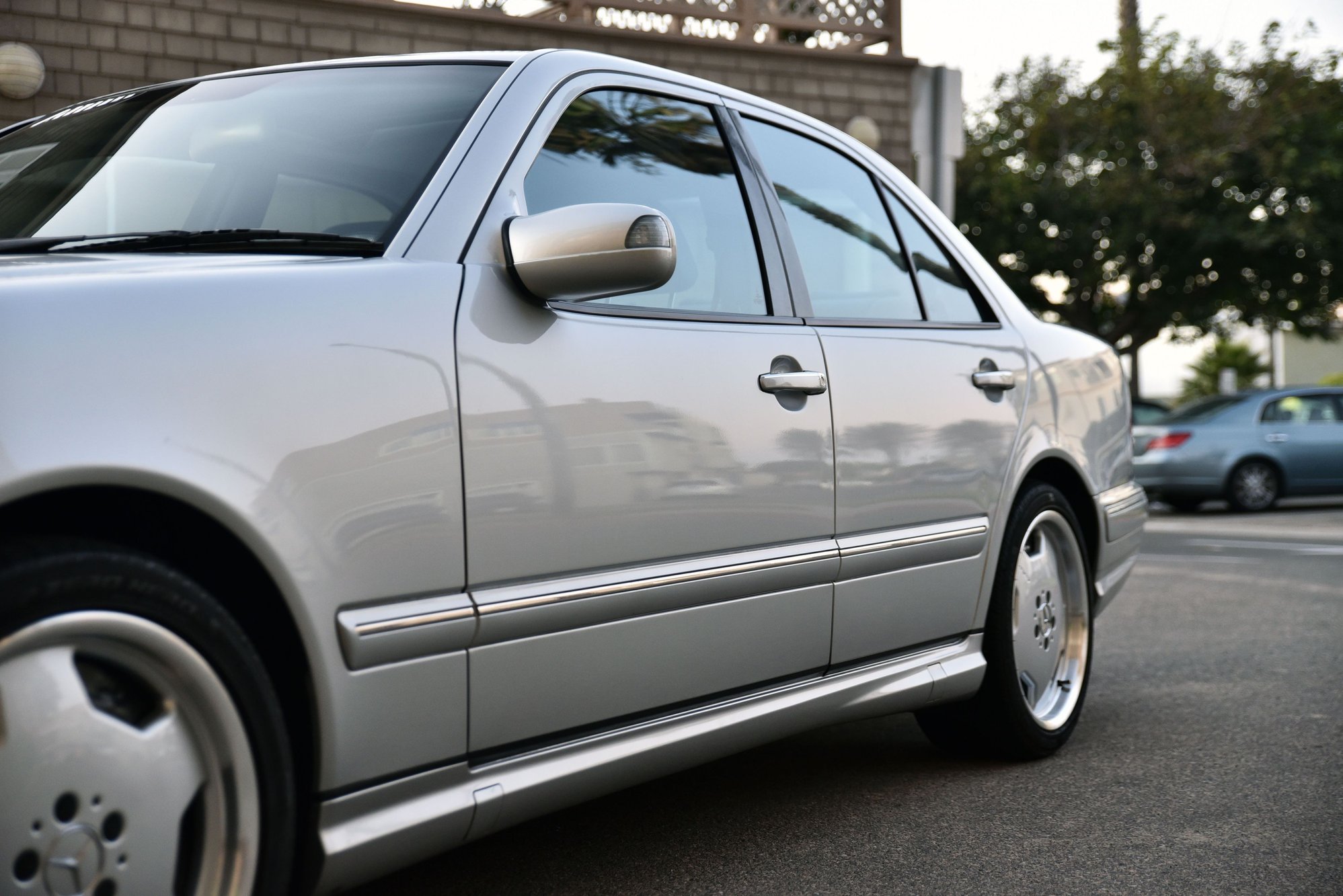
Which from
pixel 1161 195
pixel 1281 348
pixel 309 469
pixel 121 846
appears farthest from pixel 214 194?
pixel 1281 348

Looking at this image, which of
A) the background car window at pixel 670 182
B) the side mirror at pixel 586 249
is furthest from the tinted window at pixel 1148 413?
the side mirror at pixel 586 249

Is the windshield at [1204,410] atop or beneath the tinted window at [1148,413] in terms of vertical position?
atop

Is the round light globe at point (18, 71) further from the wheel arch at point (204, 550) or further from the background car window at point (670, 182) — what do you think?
the wheel arch at point (204, 550)

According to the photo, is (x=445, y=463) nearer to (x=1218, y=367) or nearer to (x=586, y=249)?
(x=586, y=249)

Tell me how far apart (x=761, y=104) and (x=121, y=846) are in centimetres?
239

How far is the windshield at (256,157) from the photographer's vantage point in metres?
2.63

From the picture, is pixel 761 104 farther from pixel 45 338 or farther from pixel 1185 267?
pixel 1185 267

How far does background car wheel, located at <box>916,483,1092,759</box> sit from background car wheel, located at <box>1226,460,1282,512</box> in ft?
39.9

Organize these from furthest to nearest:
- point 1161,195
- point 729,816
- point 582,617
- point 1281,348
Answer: point 1281,348, point 1161,195, point 729,816, point 582,617

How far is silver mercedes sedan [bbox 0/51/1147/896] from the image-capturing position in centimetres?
187

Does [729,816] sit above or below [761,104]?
below

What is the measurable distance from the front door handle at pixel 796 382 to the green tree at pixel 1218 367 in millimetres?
57508

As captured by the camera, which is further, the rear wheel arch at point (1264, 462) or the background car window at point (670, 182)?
the rear wheel arch at point (1264, 462)

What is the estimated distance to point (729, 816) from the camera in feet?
11.7
